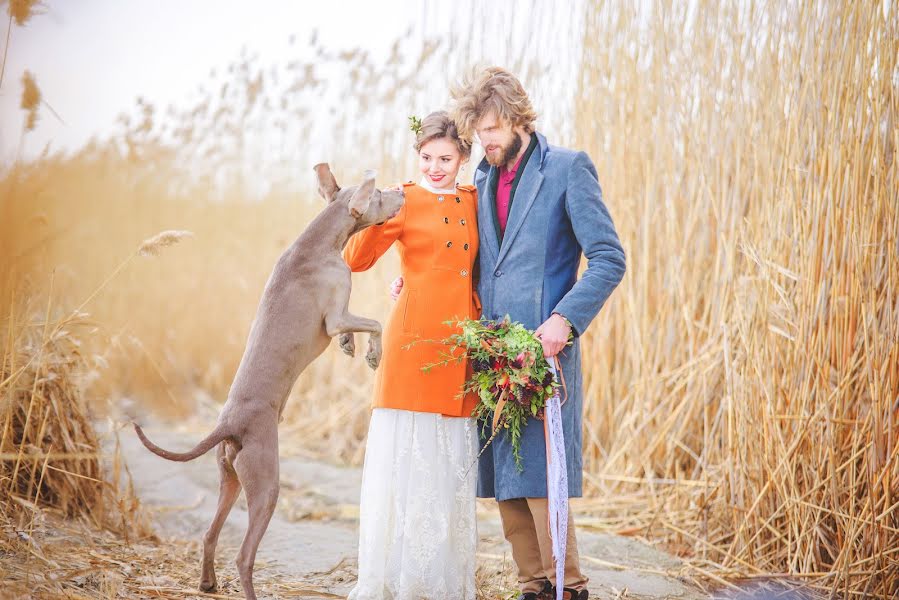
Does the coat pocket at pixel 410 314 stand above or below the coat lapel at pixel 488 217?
below

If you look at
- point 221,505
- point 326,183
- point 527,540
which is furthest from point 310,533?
point 326,183

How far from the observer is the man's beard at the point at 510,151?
11.3 feet

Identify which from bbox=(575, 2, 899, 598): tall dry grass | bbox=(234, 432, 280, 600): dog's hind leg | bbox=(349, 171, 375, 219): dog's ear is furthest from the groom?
bbox=(575, 2, 899, 598): tall dry grass

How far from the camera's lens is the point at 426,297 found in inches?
132

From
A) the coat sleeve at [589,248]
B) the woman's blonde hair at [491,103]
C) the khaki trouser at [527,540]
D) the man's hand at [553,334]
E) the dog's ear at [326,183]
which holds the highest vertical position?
the woman's blonde hair at [491,103]

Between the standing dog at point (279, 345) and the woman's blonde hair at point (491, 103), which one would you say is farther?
the woman's blonde hair at point (491, 103)

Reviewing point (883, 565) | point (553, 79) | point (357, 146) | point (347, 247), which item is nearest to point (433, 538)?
point (347, 247)

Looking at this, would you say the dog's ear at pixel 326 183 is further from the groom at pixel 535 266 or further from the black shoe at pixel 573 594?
the black shoe at pixel 573 594

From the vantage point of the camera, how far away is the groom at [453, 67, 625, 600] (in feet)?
10.6

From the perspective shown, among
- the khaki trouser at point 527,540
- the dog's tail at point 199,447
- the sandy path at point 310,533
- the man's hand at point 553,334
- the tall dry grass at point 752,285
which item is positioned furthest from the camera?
the sandy path at point 310,533

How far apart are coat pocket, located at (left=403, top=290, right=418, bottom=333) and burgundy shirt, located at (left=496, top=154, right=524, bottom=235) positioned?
0.46 m

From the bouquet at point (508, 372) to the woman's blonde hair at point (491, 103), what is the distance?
32.1 inches

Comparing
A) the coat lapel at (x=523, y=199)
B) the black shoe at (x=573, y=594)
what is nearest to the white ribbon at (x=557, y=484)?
the black shoe at (x=573, y=594)

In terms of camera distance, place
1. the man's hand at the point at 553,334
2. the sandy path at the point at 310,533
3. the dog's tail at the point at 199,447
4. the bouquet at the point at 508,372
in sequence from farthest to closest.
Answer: the sandy path at the point at 310,533 < the man's hand at the point at 553,334 < the bouquet at the point at 508,372 < the dog's tail at the point at 199,447
